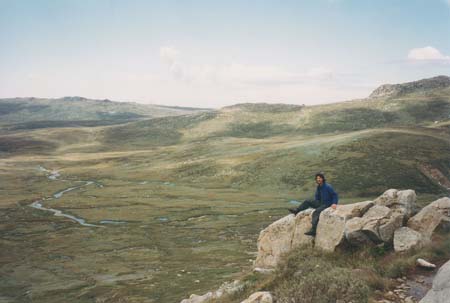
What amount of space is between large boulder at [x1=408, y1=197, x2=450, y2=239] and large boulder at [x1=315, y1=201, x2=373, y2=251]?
9.29 ft

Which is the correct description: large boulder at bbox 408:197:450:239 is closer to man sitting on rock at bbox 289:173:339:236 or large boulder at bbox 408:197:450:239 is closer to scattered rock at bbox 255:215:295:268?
man sitting on rock at bbox 289:173:339:236

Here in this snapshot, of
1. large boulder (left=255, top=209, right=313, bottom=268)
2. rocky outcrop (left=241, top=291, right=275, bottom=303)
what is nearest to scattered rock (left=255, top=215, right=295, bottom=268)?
large boulder (left=255, top=209, right=313, bottom=268)

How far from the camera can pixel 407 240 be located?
71.9 ft

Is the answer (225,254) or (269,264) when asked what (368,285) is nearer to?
(269,264)

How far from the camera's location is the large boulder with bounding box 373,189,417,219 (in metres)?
24.7

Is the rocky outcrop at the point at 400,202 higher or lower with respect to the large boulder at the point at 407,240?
higher

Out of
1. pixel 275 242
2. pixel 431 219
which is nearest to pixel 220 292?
pixel 275 242

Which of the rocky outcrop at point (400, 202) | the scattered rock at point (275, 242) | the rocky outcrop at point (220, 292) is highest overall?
the rocky outcrop at point (400, 202)

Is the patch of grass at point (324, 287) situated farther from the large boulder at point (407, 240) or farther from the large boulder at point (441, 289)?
the large boulder at point (407, 240)

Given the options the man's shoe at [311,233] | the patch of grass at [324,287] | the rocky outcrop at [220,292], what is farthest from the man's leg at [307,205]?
A: the patch of grass at [324,287]

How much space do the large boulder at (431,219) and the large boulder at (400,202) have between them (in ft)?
2.52

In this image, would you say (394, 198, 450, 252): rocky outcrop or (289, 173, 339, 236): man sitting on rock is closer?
(394, 198, 450, 252): rocky outcrop

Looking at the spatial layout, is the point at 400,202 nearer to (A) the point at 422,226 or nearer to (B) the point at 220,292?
(A) the point at 422,226

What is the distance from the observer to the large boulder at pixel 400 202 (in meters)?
24.7
